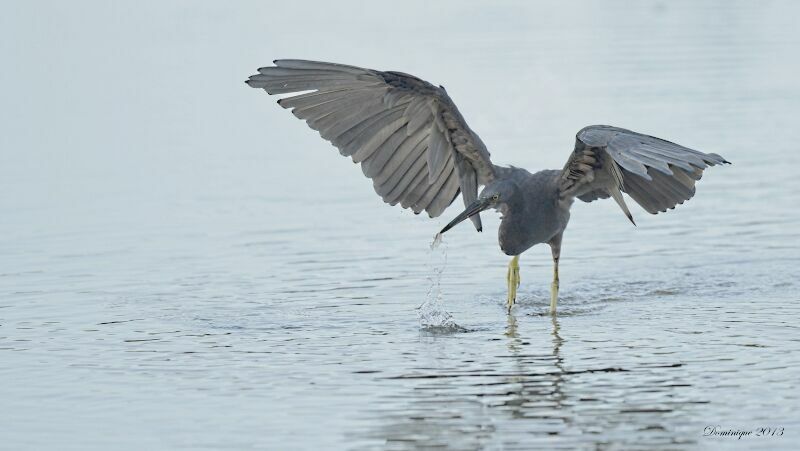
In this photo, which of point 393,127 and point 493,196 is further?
point 393,127

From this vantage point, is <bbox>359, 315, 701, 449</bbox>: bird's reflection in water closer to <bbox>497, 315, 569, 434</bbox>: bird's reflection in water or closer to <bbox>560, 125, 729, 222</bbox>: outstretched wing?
<bbox>497, 315, 569, 434</bbox>: bird's reflection in water

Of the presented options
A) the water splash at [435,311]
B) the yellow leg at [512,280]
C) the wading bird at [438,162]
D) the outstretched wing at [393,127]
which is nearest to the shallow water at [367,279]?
the water splash at [435,311]

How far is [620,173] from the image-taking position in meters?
9.30

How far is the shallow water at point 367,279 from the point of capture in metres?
7.61

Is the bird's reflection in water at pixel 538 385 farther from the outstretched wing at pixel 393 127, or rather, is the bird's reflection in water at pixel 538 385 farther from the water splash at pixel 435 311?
the outstretched wing at pixel 393 127

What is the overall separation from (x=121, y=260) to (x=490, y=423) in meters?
5.57

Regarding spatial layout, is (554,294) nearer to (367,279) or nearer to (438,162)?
(438,162)

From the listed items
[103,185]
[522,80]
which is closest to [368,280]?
[103,185]

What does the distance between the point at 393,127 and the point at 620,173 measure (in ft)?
5.76

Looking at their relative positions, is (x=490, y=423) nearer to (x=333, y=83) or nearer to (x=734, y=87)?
(x=333, y=83)

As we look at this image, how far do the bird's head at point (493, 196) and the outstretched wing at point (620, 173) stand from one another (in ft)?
1.27

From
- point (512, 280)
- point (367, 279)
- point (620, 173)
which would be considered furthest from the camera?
point (367, 279)

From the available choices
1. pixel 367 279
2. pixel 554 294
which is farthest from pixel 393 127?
pixel 554 294

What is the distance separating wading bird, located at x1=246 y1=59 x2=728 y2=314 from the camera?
9.63 m
